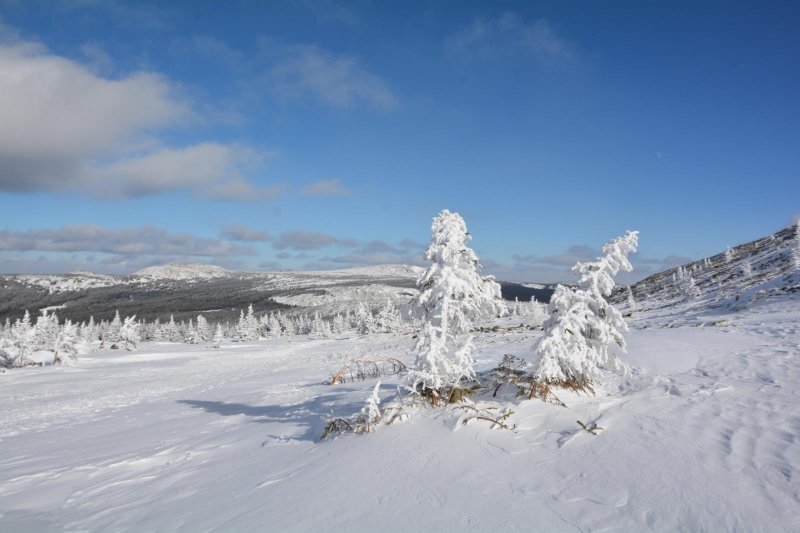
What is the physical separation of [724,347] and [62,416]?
20.6m

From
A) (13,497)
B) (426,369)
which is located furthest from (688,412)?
(13,497)

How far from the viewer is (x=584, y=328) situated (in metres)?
8.02

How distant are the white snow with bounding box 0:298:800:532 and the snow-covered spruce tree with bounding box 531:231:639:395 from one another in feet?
1.70

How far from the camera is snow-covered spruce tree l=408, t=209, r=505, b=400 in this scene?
852 cm

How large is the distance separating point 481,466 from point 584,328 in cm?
339

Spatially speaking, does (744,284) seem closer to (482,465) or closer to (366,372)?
(366,372)

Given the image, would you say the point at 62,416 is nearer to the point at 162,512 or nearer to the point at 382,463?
the point at 162,512

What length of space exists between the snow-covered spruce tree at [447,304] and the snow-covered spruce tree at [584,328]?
126cm

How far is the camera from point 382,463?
6.68 metres

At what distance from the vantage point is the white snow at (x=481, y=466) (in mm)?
4789

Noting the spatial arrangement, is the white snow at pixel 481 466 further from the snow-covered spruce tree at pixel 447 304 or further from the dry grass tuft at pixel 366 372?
the dry grass tuft at pixel 366 372

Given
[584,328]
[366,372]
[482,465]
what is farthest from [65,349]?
[584,328]

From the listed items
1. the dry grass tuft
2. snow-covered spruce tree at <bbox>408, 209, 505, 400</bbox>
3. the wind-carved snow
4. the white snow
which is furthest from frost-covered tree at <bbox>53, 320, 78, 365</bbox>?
snow-covered spruce tree at <bbox>408, 209, 505, 400</bbox>

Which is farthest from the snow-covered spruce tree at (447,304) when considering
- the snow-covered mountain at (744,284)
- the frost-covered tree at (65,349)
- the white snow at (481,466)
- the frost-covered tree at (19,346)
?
the frost-covered tree at (19,346)
